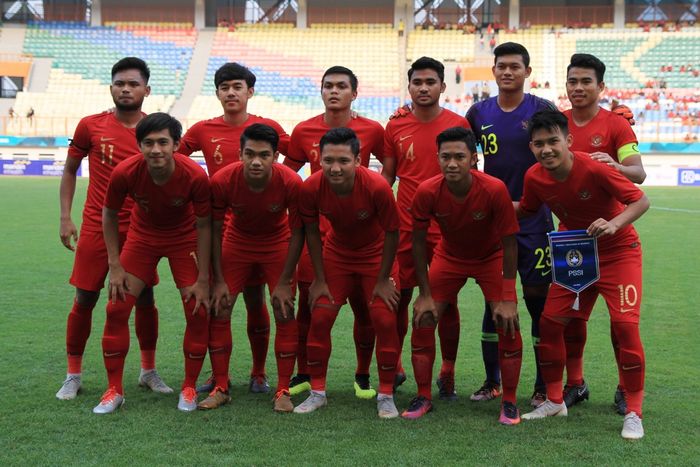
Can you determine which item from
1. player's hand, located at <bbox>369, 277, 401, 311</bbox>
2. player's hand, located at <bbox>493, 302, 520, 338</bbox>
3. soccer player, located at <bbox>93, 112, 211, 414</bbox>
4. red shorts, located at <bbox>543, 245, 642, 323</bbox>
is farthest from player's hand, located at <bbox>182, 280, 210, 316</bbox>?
red shorts, located at <bbox>543, 245, 642, 323</bbox>

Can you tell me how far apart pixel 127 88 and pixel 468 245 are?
2.51 metres

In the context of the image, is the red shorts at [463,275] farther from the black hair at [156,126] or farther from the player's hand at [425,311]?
the black hair at [156,126]

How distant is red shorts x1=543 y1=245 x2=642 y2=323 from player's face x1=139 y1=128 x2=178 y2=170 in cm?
253

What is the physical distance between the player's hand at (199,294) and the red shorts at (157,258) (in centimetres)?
10

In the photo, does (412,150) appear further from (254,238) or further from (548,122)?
(254,238)

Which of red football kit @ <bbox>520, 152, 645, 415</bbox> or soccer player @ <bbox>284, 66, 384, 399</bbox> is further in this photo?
soccer player @ <bbox>284, 66, 384, 399</bbox>

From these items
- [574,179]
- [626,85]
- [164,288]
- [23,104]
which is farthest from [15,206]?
[626,85]

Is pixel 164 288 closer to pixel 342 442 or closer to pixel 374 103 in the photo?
pixel 342 442

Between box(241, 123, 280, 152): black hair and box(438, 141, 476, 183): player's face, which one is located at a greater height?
box(241, 123, 280, 152): black hair

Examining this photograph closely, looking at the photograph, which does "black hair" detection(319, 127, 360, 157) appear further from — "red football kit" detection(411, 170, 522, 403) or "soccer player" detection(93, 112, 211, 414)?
"soccer player" detection(93, 112, 211, 414)

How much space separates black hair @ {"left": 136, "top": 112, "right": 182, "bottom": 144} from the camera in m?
4.95

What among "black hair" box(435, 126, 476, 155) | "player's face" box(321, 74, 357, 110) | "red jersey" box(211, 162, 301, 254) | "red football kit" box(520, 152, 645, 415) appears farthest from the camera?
"player's face" box(321, 74, 357, 110)

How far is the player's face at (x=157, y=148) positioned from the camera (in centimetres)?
493

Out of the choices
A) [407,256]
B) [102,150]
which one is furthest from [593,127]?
[102,150]
